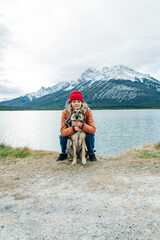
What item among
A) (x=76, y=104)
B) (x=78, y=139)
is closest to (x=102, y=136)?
(x=78, y=139)

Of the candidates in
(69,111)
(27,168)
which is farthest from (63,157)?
(69,111)

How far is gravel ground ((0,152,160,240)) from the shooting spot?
302 centimetres

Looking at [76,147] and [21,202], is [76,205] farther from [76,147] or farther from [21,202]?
[76,147]

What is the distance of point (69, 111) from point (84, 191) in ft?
10.5

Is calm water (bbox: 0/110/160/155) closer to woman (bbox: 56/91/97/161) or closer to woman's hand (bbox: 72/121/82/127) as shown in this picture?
woman (bbox: 56/91/97/161)

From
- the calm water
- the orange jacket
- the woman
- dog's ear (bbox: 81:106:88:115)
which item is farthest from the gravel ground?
the calm water

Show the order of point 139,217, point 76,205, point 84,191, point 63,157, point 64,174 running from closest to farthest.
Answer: point 139,217 → point 76,205 → point 84,191 → point 64,174 → point 63,157

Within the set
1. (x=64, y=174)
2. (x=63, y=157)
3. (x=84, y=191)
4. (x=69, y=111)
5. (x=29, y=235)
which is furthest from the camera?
(x=63, y=157)

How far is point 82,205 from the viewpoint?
13.0ft

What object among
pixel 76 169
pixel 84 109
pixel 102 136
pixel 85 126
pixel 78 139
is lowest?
pixel 102 136

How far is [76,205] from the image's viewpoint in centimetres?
397

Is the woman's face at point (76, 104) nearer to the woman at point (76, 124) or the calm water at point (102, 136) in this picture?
the woman at point (76, 124)

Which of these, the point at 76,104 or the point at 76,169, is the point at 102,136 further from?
the point at 76,104

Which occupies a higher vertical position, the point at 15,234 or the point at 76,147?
the point at 76,147
